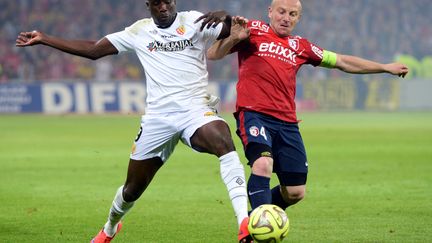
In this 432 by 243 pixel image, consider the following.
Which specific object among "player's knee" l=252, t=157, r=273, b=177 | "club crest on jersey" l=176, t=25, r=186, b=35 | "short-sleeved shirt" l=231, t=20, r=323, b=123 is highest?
"club crest on jersey" l=176, t=25, r=186, b=35

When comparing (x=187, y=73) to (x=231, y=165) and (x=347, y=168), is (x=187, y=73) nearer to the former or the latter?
(x=231, y=165)

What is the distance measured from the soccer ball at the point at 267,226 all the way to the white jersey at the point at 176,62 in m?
1.29

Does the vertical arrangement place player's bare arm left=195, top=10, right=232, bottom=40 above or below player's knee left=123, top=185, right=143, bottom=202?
above

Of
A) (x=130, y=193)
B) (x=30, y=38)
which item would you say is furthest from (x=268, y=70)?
(x=30, y=38)

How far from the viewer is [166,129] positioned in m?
7.31

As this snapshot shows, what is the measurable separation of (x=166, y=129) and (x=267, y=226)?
1.39 meters

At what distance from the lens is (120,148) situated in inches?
772

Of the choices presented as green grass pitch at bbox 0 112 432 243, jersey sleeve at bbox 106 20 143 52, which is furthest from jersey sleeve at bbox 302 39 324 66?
green grass pitch at bbox 0 112 432 243

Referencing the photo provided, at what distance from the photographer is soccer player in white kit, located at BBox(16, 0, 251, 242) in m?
7.30

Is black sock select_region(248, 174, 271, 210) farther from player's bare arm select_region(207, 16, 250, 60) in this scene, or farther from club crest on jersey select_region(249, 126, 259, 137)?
player's bare arm select_region(207, 16, 250, 60)

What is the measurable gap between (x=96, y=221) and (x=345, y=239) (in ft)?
9.61

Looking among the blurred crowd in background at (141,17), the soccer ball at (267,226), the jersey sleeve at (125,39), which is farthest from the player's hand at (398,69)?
the blurred crowd in background at (141,17)

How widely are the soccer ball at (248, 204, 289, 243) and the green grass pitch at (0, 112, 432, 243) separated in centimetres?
170

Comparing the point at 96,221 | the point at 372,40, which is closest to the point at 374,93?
the point at 372,40
